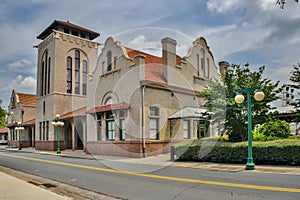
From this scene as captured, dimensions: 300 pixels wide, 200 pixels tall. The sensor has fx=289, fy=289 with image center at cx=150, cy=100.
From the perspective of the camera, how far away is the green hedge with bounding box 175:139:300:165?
13.7m

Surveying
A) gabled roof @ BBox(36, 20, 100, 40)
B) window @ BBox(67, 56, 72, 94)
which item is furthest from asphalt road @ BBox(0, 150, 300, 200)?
gabled roof @ BBox(36, 20, 100, 40)

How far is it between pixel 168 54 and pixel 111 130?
27.0 ft

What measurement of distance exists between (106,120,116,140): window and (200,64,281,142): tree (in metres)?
9.39

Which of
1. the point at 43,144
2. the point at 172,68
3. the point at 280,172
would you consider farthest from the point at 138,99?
the point at 43,144

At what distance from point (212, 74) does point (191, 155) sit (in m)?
15.8

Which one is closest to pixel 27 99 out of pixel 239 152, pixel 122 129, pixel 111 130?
pixel 111 130

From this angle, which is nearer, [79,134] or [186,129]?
[186,129]

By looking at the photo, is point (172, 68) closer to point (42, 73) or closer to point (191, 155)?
point (191, 155)

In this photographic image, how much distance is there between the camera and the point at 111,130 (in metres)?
24.6

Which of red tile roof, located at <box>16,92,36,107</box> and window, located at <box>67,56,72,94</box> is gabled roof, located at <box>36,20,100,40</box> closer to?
window, located at <box>67,56,72,94</box>

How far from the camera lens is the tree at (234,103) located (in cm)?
1725

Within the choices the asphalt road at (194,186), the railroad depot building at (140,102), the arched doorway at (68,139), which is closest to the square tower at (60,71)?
the railroad depot building at (140,102)

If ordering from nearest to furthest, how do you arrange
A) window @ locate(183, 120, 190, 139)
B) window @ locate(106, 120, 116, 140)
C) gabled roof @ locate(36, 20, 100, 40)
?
window @ locate(106, 120, 116, 140) < window @ locate(183, 120, 190, 139) < gabled roof @ locate(36, 20, 100, 40)

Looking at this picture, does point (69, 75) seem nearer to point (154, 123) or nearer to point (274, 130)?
point (154, 123)
